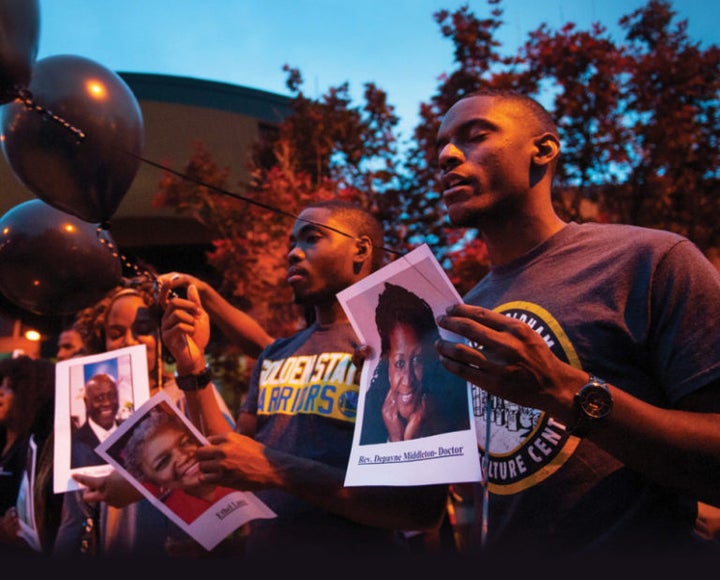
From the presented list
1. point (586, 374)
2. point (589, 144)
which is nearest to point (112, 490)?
point (586, 374)

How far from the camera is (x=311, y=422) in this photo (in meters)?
2.29

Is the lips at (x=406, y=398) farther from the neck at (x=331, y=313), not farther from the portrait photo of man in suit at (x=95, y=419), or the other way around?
the portrait photo of man in suit at (x=95, y=419)

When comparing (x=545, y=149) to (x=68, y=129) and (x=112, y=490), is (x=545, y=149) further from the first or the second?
(x=112, y=490)

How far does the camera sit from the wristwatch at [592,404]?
118cm

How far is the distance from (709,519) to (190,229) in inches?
414

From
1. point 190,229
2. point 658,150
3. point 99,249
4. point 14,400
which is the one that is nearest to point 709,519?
point 99,249

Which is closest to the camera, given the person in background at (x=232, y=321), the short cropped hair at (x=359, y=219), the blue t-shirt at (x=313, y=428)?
the blue t-shirt at (x=313, y=428)

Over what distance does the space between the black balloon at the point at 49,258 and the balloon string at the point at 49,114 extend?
0.76 m

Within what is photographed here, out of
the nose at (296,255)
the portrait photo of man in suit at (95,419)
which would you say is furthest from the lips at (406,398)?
the portrait photo of man in suit at (95,419)

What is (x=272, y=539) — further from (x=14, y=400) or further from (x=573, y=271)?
(x=14, y=400)

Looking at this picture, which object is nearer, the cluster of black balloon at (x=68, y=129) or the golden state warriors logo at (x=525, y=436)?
the golden state warriors logo at (x=525, y=436)

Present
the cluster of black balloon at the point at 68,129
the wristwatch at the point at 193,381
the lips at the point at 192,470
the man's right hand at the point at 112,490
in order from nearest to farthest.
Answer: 1. the lips at the point at 192,470
2. the cluster of black balloon at the point at 68,129
3. the wristwatch at the point at 193,381
4. the man's right hand at the point at 112,490

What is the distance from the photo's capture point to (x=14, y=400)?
4.01m

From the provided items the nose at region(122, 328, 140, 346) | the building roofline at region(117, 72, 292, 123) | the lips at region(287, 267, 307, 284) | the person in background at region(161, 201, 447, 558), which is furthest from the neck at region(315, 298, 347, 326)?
the building roofline at region(117, 72, 292, 123)
